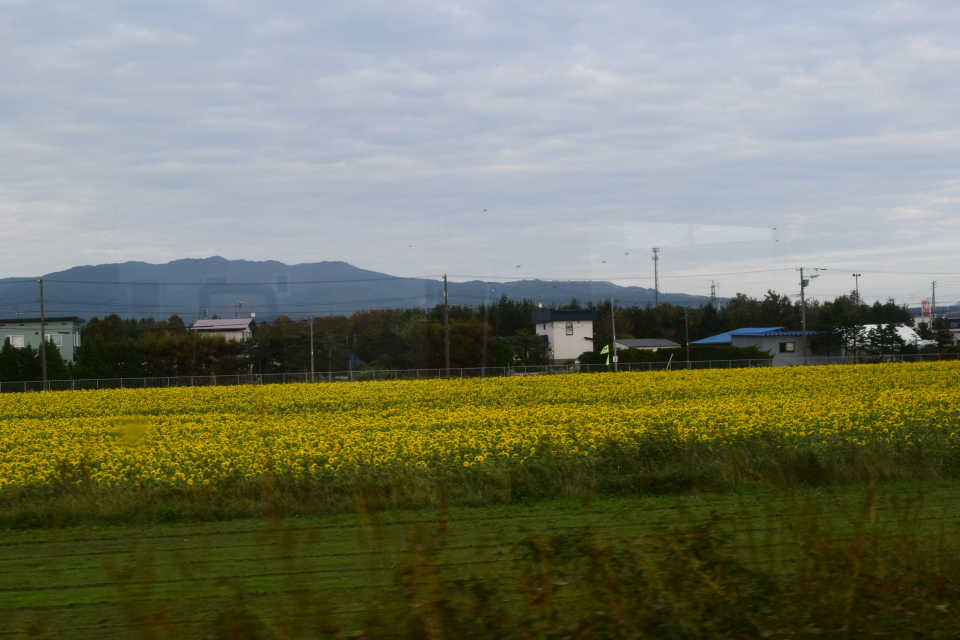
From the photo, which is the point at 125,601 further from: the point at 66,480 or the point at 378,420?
the point at 378,420

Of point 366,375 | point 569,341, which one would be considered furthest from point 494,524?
point 569,341

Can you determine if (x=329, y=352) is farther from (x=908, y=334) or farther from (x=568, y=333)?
(x=908, y=334)

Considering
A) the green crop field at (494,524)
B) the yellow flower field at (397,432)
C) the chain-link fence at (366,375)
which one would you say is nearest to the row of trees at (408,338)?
the chain-link fence at (366,375)

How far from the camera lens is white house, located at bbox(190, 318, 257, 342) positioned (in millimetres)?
46906

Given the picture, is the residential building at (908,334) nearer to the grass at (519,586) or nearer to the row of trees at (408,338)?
the row of trees at (408,338)

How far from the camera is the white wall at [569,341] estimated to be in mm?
58875

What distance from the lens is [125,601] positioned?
310 cm

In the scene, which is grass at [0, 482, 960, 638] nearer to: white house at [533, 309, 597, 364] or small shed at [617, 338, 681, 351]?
small shed at [617, 338, 681, 351]

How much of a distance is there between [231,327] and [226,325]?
31 cm

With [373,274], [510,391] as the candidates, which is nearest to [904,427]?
[510,391]

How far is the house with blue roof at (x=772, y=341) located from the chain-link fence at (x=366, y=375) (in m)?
4.44

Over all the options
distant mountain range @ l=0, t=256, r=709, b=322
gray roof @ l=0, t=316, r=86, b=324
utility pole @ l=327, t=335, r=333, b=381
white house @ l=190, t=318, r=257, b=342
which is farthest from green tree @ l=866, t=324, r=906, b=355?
gray roof @ l=0, t=316, r=86, b=324

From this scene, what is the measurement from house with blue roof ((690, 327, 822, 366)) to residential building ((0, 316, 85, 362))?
39803mm

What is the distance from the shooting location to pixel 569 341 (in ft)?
195
